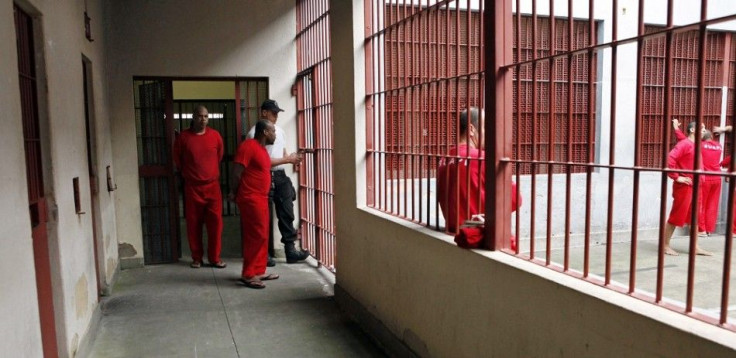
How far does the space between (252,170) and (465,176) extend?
2.65m

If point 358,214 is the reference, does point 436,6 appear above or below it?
above

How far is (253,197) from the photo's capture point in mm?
5043

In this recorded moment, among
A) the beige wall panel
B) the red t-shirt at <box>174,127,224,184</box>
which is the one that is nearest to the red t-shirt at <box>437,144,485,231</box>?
the red t-shirt at <box>174,127,224,184</box>

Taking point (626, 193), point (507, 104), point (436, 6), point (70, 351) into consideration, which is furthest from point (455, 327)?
point (626, 193)

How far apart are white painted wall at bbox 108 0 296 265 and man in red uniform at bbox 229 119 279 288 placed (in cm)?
126

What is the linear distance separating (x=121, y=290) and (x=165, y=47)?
2.69 m

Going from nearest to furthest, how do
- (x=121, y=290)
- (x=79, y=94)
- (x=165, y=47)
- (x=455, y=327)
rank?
(x=455, y=327)
(x=79, y=94)
(x=121, y=290)
(x=165, y=47)

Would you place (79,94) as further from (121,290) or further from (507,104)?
(507,104)

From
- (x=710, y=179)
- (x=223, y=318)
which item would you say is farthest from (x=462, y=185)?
(x=710, y=179)

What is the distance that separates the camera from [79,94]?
3.92m

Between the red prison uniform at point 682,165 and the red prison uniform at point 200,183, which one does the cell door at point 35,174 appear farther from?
the red prison uniform at point 682,165

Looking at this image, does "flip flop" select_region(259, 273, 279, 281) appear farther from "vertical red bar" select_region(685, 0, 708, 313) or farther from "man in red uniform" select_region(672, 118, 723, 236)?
"man in red uniform" select_region(672, 118, 723, 236)

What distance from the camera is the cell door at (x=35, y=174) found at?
2.63 metres

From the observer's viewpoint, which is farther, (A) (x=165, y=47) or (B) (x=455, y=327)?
(A) (x=165, y=47)
